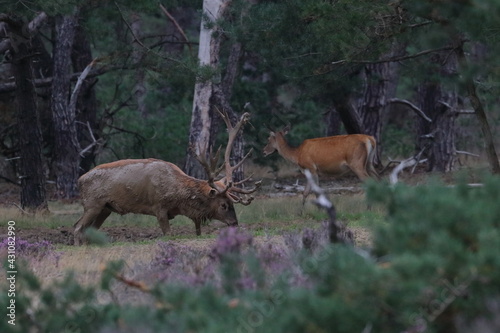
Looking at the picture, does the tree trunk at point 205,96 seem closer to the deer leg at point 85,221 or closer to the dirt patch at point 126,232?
the dirt patch at point 126,232

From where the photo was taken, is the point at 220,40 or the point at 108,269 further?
the point at 220,40

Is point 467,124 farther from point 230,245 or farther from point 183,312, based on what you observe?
point 183,312

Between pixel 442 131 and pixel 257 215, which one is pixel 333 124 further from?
pixel 257 215

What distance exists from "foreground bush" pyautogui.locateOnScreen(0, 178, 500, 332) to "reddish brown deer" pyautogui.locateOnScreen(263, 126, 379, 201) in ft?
39.3

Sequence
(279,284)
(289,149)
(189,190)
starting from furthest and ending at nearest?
(289,149) → (189,190) → (279,284)

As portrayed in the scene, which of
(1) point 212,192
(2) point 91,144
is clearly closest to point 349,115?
(2) point 91,144

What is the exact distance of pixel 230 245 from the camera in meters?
6.68

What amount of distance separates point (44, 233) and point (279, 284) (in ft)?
30.1

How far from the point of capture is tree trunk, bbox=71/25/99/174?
70.5 ft

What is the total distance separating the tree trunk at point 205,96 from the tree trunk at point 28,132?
118 inches

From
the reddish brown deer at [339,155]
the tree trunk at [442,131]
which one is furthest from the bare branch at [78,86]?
the tree trunk at [442,131]

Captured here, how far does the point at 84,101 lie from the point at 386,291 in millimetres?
Answer: 18051

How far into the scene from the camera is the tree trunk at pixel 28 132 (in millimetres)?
16094

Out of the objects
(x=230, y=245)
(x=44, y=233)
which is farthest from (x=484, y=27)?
(x=44, y=233)
